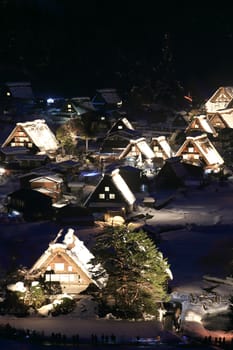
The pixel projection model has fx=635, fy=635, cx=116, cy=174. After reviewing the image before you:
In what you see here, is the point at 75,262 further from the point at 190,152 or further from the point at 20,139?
the point at 20,139

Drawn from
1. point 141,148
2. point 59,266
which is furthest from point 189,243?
point 141,148

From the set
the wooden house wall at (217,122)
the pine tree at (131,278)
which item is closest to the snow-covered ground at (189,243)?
the pine tree at (131,278)

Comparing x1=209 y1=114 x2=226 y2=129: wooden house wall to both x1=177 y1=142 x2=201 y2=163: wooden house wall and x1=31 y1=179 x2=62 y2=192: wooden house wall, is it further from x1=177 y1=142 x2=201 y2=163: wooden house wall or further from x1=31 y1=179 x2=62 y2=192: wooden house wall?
x1=31 y1=179 x2=62 y2=192: wooden house wall

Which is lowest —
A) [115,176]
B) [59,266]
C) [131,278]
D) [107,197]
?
[131,278]

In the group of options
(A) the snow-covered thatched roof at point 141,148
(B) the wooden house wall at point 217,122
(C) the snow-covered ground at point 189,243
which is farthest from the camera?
(B) the wooden house wall at point 217,122

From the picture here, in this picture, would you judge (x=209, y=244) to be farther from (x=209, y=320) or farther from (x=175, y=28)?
(x=175, y=28)

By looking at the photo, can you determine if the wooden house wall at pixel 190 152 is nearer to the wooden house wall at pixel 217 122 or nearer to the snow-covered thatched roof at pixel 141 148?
the snow-covered thatched roof at pixel 141 148

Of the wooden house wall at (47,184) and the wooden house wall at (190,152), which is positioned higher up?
the wooden house wall at (190,152)

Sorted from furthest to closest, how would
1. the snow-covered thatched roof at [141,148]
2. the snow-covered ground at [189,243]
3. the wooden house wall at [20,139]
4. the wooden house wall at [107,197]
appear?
the wooden house wall at [20,139] → the snow-covered thatched roof at [141,148] → the wooden house wall at [107,197] → the snow-covered ground at [189,243]

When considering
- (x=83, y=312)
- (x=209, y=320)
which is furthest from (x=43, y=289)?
(x=209, y=320)
